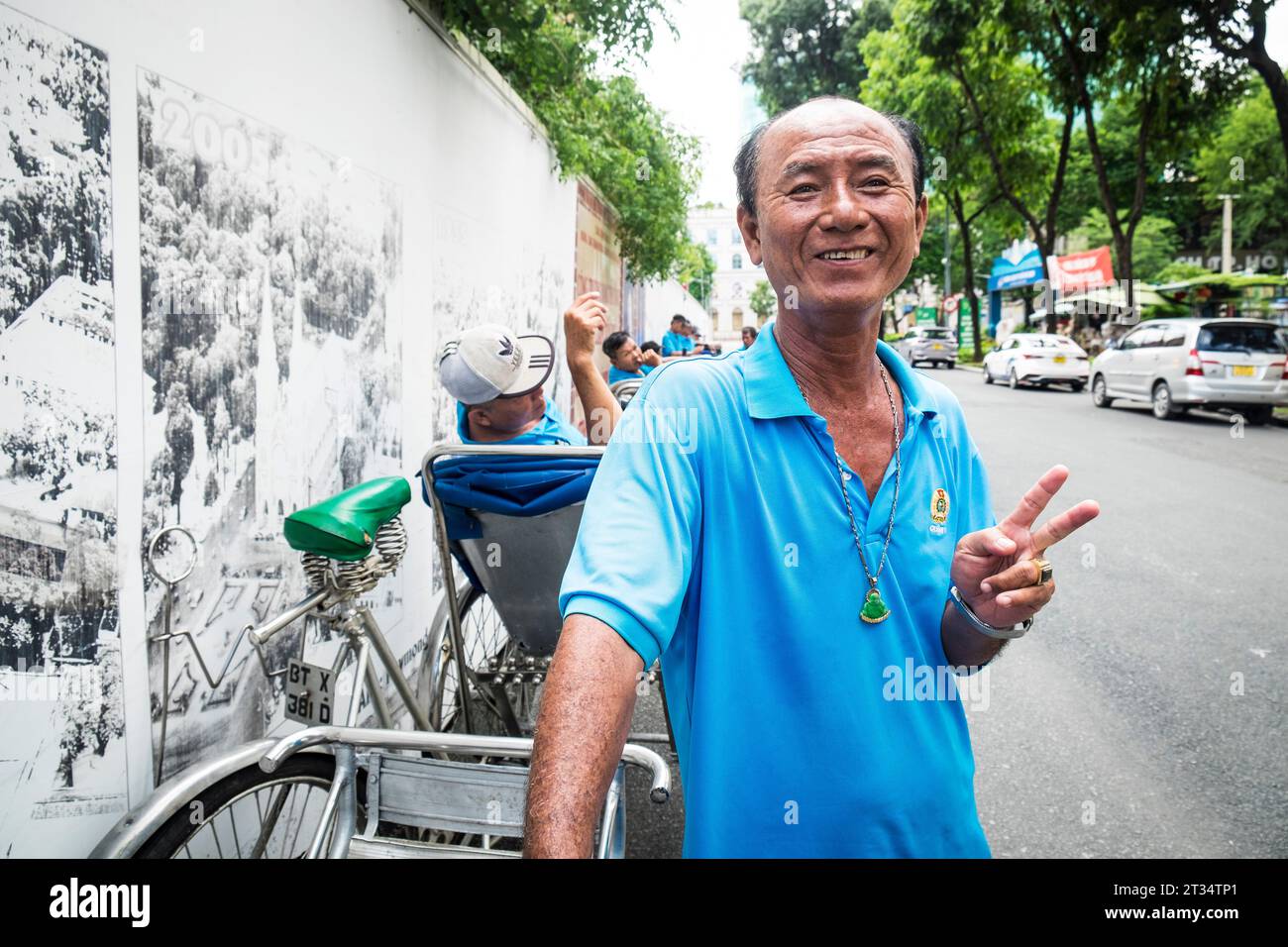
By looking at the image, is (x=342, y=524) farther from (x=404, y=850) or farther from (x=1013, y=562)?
(x=1013, y=562)

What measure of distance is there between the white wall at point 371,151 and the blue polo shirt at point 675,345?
482 centimetres

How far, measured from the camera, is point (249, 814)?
2.20m

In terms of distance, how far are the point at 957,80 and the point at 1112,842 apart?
25507 millimetres

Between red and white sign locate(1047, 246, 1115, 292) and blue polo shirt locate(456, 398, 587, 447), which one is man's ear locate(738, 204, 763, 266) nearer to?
blue polo shirt locate(456, 398, 587, 447)

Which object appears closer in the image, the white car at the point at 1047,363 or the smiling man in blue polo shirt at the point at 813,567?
the smiling man in blue polo shirt at the point at 813,567

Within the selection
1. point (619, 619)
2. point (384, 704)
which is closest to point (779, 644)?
point (619, 619)

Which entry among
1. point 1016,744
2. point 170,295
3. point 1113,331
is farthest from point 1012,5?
point 170,295

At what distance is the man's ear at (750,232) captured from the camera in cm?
166

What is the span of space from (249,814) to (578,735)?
1.56 meters

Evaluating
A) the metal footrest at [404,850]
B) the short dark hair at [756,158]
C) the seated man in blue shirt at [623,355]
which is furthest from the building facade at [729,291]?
the metal footrest at [404,850]

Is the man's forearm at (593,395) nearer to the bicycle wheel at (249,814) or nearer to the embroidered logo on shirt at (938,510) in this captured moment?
the bicycle wheel at (249,814)

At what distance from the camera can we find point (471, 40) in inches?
210

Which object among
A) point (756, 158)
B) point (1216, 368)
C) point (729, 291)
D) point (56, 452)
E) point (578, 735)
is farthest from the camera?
point (729, 291)

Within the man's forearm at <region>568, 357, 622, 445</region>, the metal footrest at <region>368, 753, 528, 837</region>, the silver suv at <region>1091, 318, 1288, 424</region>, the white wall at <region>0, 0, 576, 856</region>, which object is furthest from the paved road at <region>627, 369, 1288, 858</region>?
the silver suv at <region>1091, 318, 1288, 424</region>
